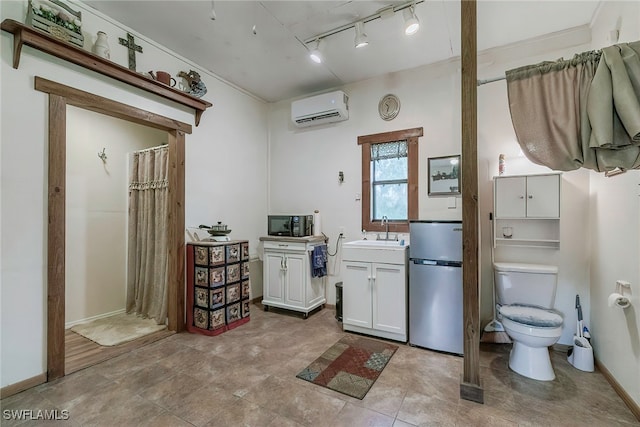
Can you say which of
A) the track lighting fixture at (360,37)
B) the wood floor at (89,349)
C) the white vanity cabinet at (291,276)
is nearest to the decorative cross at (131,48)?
the track lighting fixture at (360,37)

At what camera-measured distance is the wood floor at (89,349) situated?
2283 millimetres

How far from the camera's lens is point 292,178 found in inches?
162

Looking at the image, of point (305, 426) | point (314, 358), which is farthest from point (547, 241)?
point (305, 426)

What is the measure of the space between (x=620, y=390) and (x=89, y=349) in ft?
13.8

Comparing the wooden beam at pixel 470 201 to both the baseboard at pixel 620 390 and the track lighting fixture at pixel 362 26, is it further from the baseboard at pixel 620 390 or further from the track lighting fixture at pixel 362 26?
the baseboard at pixel 620 390

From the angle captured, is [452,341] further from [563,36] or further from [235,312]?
[563,36]

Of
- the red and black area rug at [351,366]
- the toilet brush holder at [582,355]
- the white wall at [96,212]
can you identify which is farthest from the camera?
the white wall at [96,212]

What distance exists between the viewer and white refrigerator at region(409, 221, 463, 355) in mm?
2479

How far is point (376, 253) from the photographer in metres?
2.83

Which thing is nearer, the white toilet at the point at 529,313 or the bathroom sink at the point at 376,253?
the white toilet at the point at 529,313

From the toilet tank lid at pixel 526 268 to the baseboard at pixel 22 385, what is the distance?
149 inches

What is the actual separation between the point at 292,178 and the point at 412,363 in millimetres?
2772

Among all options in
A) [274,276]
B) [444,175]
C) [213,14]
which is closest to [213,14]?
[213,14]

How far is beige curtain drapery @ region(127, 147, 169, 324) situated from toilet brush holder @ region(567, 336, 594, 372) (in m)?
3.85
